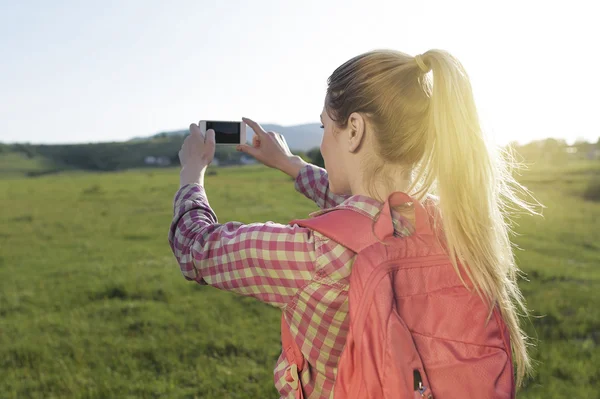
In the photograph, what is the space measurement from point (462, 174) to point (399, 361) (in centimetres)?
57

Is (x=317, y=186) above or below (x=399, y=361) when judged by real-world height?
above

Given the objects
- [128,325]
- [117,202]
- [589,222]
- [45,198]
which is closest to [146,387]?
[128,325]

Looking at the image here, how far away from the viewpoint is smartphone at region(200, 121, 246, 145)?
2126mm

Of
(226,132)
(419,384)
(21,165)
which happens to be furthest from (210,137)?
(21,165)

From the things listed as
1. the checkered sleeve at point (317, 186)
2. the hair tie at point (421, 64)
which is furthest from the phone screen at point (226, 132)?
the hair tie at point (421, 64)

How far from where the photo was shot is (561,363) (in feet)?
16.6

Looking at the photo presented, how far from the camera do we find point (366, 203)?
152 cm

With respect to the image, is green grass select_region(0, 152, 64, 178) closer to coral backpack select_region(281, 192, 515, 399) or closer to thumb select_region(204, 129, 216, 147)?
thumb select_region(204, 129, 216, 147)

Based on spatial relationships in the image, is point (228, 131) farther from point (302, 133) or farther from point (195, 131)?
point (302, 133)

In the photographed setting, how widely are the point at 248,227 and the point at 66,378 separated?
4.09m

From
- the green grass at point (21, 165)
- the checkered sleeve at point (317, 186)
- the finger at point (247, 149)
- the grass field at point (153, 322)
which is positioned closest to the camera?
the finger at point (247, 149)

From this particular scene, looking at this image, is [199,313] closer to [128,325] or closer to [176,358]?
[128,325]

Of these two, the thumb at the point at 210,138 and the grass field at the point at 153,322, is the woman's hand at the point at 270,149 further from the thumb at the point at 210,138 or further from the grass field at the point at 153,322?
the grass field at the point at 153,322

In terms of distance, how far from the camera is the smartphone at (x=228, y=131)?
2126mm
